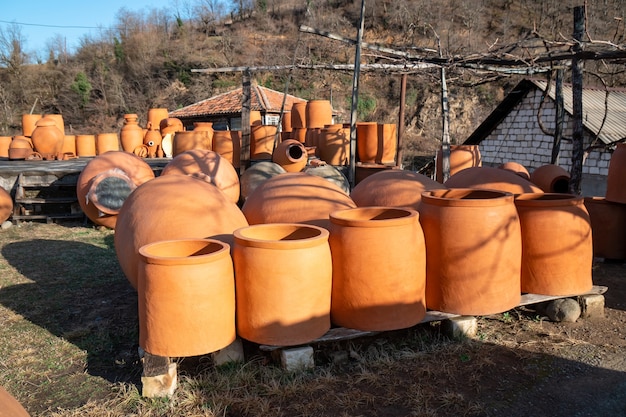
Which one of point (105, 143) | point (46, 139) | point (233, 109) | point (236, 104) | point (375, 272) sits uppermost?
point (236, 104)

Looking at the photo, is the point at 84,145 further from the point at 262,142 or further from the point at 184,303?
the point at 184,303

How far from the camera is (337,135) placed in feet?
32.9

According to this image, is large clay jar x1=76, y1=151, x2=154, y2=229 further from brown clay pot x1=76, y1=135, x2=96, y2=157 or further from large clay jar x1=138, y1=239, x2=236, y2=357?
brown clay pot x1=76, y1=135, x2=96, y2=157

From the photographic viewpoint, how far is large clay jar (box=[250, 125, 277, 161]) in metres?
10.4

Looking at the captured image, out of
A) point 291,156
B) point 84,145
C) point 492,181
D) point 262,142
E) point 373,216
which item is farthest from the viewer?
point 84,145

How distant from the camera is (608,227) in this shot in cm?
551

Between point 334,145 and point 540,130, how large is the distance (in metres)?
6.01

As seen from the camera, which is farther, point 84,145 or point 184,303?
point 84,145

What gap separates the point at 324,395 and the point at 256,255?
91cm

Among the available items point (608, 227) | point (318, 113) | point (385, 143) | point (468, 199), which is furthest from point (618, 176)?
point (318, 113)

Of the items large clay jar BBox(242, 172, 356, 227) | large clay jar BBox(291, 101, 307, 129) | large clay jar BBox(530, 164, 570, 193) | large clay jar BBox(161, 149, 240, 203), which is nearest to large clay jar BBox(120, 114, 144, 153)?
large clay jar BBox(291, 101, 307, 129)

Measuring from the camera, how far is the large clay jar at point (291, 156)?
30.9 ft

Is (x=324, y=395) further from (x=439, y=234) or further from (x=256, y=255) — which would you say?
(x=439, y=234)

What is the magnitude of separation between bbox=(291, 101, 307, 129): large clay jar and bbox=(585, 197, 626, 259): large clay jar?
8125 mm
